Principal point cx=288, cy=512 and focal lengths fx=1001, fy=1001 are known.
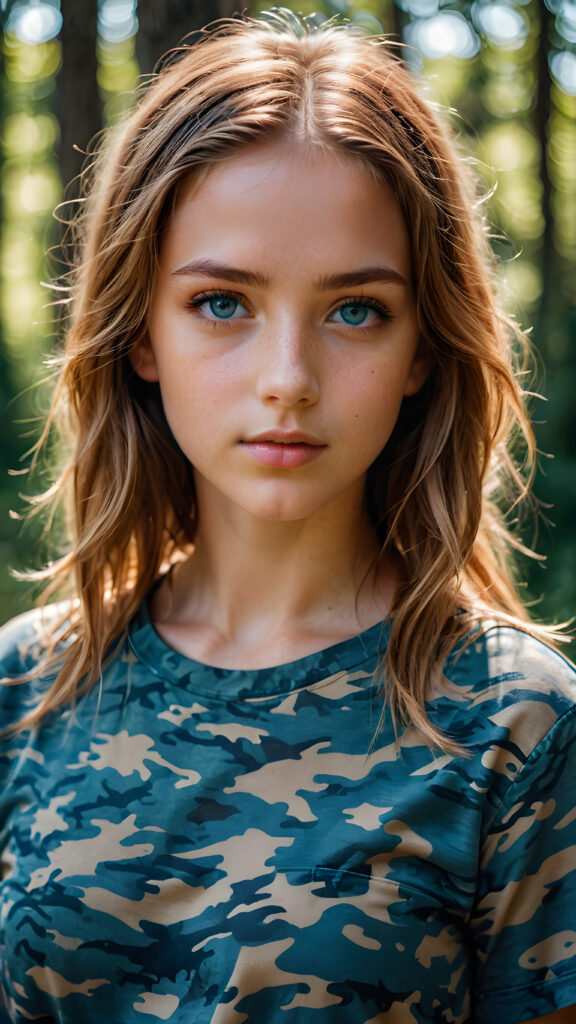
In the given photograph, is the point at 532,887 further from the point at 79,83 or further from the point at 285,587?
the point at 79,83

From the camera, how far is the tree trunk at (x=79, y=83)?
3.93 m

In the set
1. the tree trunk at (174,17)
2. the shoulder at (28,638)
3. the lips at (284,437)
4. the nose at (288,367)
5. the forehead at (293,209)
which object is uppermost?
the tree trunk at (174,17)

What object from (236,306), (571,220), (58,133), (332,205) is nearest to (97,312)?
(236,306)

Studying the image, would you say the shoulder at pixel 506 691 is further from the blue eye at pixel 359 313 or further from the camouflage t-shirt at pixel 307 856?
the blue eye at pixel 359 313

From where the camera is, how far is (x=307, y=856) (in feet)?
4.88

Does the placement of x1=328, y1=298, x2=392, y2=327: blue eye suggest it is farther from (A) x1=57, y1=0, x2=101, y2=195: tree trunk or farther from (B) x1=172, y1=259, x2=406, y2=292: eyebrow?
(A) x1=57, y1=0, x2=101, y2=195: tree trunk

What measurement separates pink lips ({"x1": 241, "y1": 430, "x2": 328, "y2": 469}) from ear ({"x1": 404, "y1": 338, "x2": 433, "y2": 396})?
247mm

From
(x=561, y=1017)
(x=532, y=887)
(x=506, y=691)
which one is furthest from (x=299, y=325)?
(x=561, y=1017)

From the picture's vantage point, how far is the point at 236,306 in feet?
5.11

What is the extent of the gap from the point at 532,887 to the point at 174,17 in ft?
7.48

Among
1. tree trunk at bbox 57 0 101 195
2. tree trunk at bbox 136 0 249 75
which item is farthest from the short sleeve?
tree trunk at bbox 57 0 101 195

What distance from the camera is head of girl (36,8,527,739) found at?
1.52 meters

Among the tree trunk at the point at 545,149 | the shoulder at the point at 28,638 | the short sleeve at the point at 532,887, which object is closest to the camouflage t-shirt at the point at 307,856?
Answer: the short sleeve at the point at 532,887

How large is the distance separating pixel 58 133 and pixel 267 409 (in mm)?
3292
